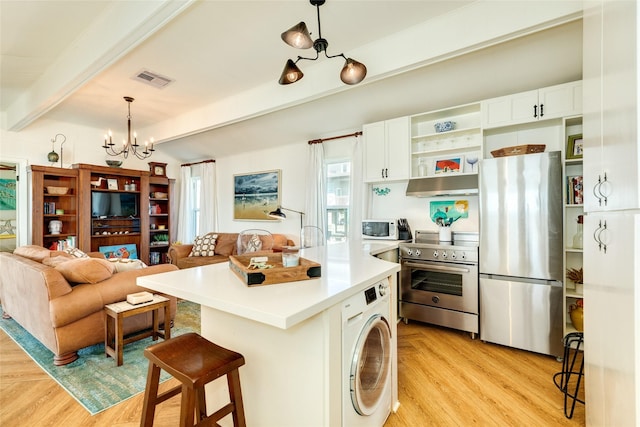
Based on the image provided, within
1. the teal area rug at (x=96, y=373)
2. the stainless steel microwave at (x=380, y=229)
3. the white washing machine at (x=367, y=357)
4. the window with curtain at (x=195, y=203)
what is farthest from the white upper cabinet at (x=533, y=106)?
the window with curtain at (x=195, y=203)

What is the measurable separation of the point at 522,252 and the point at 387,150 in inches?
68.6

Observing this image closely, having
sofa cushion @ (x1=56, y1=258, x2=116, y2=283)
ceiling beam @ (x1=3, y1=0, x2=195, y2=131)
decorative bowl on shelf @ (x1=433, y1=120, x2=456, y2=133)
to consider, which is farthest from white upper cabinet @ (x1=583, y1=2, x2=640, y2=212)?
sofa cushion @ (x1=56, y1=258, x2=116, y2=283)

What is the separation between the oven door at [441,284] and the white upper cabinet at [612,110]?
154 centimetres

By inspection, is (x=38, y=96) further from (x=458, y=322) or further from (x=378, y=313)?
(x=458, y=322)

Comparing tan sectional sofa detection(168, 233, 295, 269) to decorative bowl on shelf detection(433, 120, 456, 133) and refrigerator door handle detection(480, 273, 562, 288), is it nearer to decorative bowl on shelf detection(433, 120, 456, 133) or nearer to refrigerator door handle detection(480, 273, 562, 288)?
decorative bowl on shelf detection(433, 120, 456, 133)

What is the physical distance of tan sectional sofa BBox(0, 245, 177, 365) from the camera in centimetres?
226

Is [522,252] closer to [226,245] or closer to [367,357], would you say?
[367,357]

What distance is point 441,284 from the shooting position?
10.1 feet

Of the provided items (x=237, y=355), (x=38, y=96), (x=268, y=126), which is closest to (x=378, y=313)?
(x=237, y=355)

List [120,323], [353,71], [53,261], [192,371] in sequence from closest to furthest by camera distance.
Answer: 1. [192,371]
2. [353,71]
3. [120,323]
4. [53,261]

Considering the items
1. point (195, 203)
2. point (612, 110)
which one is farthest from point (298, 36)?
point (195, 203)

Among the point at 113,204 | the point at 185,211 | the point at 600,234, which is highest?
the point at 113,204

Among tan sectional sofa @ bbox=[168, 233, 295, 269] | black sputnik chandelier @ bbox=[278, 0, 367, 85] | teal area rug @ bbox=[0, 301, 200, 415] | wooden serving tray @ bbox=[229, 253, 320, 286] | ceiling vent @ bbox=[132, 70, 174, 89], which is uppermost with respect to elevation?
ceiling vent @ bbox=[132, 70, 174, 89]

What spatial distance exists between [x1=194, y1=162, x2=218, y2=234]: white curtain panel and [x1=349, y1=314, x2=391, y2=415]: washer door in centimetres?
489
